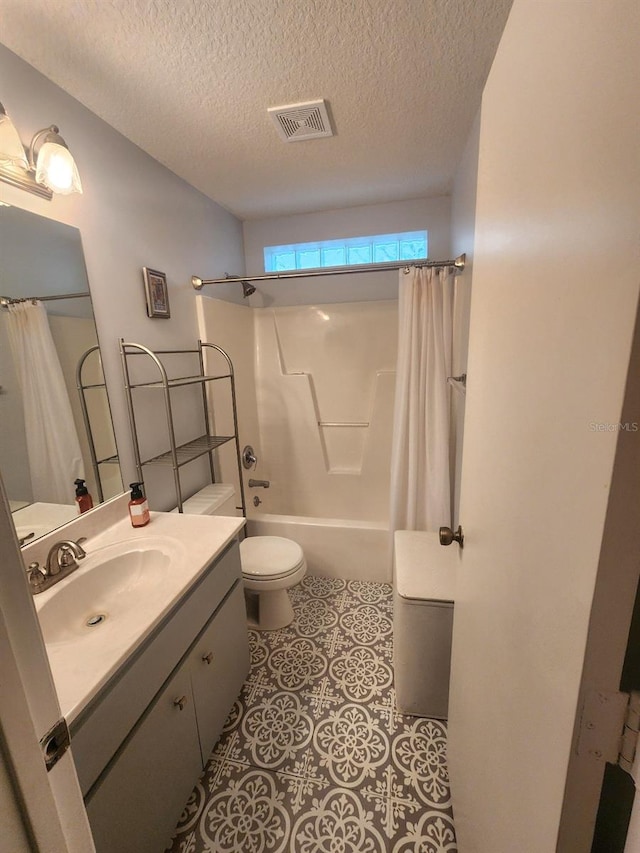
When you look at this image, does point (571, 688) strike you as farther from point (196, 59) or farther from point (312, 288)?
point (312, 288)

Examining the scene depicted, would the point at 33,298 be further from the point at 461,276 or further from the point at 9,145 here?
the point at 461,276

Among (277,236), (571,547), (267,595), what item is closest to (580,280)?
(571,547)

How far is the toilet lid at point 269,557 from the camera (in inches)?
68.1

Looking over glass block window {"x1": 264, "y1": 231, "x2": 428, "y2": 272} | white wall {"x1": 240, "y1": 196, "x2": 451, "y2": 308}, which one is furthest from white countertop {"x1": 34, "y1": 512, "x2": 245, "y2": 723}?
glass block window {"x1": 264, "y1": 231, "x2": 428, "y2": 272}

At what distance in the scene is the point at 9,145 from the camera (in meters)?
0.99

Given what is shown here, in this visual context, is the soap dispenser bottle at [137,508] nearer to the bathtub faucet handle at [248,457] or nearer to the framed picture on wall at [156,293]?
the framed picture on wall at [156,293]

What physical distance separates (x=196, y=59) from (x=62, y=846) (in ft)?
5.94

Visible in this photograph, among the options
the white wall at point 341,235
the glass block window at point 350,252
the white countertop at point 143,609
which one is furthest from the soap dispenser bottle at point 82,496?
the glass block window at point 350,252

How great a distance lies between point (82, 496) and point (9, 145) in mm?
1073

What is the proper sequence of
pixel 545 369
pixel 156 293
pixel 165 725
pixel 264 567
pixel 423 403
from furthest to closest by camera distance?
pixel 423 403, pixel 264 567, pixel 156 293, pixel 165 725, pixel 545 369

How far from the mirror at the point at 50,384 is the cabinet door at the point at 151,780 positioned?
2.11ft

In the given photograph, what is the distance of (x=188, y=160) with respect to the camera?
169cm

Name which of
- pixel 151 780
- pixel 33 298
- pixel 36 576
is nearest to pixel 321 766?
pixel 151 780

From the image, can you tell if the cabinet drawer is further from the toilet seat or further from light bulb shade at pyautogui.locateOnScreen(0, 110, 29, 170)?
light bulb shade at pyautogui.locateOnScreen(0, 110, 29, 170)
